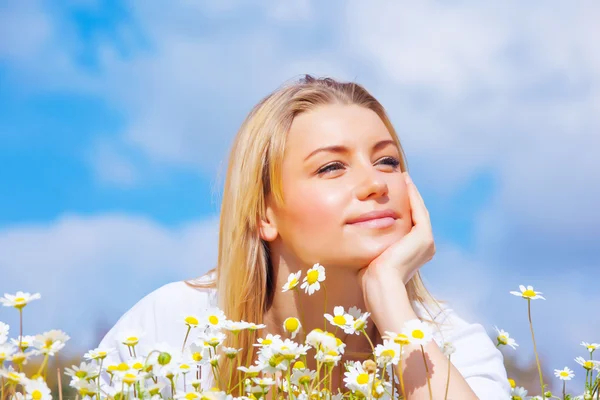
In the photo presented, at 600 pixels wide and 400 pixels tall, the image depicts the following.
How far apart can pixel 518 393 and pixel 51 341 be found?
2.50 metres

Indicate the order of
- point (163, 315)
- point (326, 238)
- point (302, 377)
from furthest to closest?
point (163, 315), point (326, 238), point (302, 377)

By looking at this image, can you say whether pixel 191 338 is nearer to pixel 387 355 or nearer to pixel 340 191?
pixel 340 191

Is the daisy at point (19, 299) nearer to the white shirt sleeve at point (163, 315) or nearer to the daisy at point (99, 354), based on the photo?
the daisy at point (99, 354)

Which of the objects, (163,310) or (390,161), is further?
(163,310)

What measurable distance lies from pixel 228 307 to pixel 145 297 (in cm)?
63

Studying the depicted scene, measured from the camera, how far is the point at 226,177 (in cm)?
458

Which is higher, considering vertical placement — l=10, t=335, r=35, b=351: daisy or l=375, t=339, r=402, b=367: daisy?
l=10, t=335, r=35, b=351: daisy

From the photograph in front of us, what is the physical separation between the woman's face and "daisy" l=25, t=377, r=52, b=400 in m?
1.80

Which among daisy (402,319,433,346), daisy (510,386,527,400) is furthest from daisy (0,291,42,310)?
daisy (510,386,527,400)

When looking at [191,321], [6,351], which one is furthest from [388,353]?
[6,351]

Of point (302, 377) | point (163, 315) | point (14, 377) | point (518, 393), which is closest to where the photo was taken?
point (14, 377)

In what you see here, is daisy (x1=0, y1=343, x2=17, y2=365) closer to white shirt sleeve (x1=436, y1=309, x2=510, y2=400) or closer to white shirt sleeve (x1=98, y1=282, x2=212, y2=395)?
white shirt sleeve (x1=98, y1=282, x2=212, y2=395)

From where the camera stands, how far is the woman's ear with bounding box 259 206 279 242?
3.98m

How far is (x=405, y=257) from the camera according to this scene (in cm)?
346
